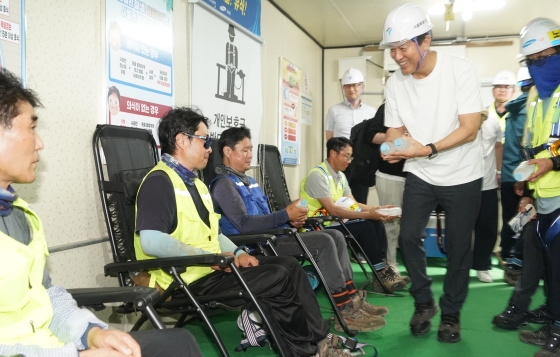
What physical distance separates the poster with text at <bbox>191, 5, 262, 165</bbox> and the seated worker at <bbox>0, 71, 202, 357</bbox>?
5.65ft

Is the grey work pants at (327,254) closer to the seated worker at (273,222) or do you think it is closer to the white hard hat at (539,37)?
the seated worker at (273,222)

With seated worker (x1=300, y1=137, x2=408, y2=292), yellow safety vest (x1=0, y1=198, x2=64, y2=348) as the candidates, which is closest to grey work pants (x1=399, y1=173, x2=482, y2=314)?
seated worker (x1=300, y1=137, x2=408, y2=292)

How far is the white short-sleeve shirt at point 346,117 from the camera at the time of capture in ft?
16.3

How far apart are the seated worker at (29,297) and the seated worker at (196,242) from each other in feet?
1.93

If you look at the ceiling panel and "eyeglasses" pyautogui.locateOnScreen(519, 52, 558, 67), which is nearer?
"eyeglasses" pyautogui.locateOnScreen(519, 52, 558, 67)

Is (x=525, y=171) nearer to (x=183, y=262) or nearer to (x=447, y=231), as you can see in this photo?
(x=447, y=231)

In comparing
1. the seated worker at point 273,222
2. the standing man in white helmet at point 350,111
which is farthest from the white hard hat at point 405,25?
the standing man in white helmet at point 350,111

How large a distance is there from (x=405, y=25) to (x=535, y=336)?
169 centimetres

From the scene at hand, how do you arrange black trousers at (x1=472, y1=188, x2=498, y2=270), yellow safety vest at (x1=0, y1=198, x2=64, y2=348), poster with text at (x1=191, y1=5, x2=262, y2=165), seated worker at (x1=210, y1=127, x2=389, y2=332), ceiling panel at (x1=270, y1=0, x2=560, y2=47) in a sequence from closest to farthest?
yellow safety vest at (x1=0, y1=198, x2=64, y2=348) → seated worker at (x1=210, y1=127, x2=389, y2=332) → poster with text at (x1=191, y1=5, x2=262, y2=165) → black trousers at (x1=472, y1=188, x2=498, y2=270) → ceiling panel at (x1=270, y1=0, x2=560, y2=47)

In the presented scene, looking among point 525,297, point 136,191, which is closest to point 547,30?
point 525,297

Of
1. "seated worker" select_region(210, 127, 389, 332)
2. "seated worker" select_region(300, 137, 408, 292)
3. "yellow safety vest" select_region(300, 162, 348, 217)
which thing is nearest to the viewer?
"seated worker" select_region(210, 127, 389, 332)

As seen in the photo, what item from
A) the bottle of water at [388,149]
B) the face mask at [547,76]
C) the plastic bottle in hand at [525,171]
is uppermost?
the face mask at [547,76]

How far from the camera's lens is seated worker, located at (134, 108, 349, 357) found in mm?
1788

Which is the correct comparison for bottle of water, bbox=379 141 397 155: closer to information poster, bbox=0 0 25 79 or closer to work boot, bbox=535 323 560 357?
work boot, bbox=535 323 560 357
